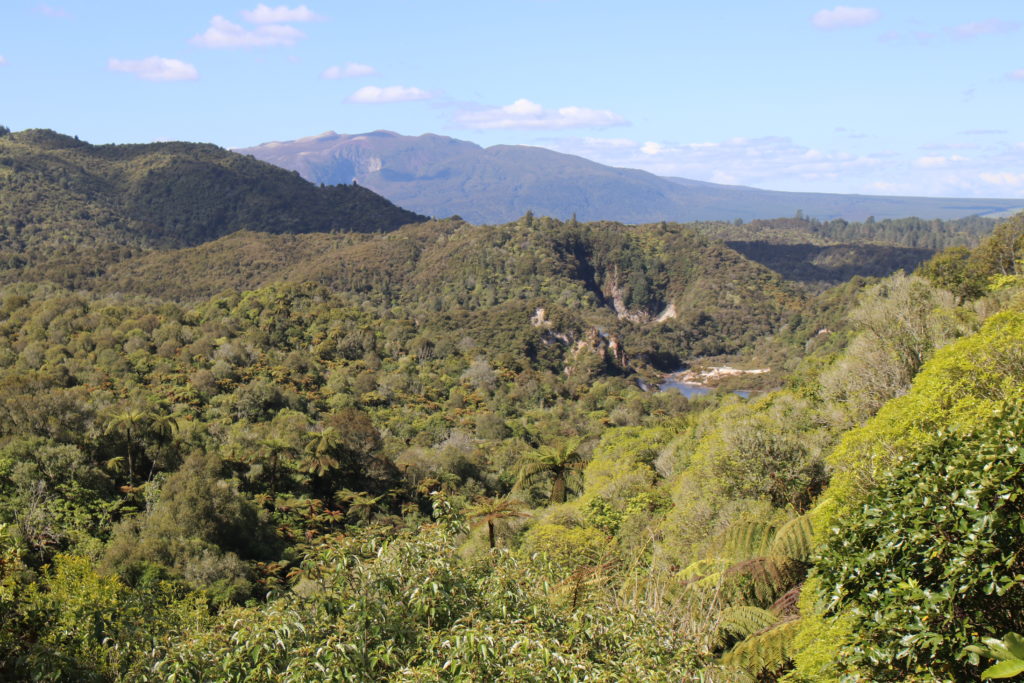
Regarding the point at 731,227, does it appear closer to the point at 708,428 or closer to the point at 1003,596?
the point at 708,428

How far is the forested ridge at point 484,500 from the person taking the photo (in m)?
6.08

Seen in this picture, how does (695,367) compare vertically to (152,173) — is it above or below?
below

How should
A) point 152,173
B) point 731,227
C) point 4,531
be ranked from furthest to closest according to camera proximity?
point 731,227
point 152,173
point 4,531

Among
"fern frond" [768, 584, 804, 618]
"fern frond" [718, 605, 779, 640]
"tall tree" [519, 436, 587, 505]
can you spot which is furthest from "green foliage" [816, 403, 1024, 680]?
"tall tree" [519, 436, 587, 505]

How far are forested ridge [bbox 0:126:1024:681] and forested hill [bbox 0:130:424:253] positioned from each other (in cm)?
3710

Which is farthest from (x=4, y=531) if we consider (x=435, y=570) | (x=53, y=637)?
(x=435, y=570)

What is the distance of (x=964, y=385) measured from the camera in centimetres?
1178

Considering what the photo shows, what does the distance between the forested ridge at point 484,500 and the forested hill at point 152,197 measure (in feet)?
122

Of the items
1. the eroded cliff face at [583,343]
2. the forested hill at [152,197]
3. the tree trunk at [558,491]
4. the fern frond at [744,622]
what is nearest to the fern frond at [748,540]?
the fern frond at [744,622]

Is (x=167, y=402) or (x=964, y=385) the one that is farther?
(x=167, y=402)

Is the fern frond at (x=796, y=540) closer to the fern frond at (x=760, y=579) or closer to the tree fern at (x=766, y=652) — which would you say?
the fern frond at (x=760, y=579)

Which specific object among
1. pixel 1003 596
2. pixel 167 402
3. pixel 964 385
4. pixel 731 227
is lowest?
pixel 167 402

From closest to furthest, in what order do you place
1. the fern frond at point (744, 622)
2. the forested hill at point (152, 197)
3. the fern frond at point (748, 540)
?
the fern frond at point (744, 622), the fern frond at point (748, 540), the forested hill at point (152, 197)

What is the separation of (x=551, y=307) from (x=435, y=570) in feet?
254
